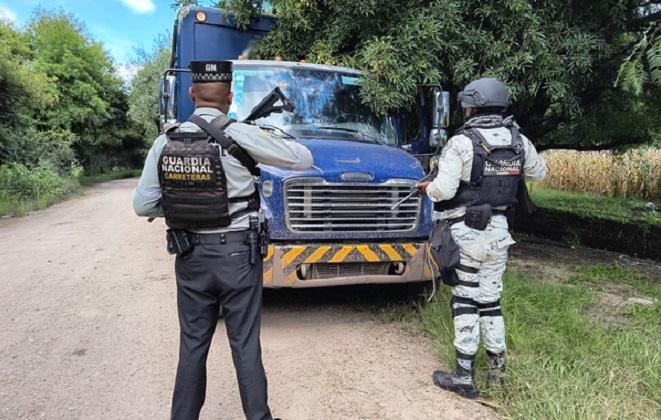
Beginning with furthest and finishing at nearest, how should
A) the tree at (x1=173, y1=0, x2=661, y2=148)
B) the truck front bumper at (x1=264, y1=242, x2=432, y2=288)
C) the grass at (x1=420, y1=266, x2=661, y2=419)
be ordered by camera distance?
the tree at (x1=173, y1=0, x2=661, y2=148) < the truck front bumper at (x1=264, y1=242, x2=432, y2=288) < the grass at (x1=420, y1=266, x2=661, y2=419)

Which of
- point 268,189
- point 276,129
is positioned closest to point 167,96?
point 276,129

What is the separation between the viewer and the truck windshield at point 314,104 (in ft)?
17.7

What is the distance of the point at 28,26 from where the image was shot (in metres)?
27.0

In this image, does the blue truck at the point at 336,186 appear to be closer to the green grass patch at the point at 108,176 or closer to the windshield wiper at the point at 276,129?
the windshield wiper at the point at 276,129

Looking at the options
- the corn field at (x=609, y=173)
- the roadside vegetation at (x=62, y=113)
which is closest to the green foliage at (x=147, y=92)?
the roadside vegetation at (x=62, y=113)

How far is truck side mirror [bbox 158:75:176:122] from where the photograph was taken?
5609 millimetres

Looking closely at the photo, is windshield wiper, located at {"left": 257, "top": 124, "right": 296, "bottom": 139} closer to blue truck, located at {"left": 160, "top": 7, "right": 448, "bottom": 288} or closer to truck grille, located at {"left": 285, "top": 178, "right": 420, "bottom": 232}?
A: blue truck, located at {"left": 160, "top": 7, "right": 448, "bottom": 288}

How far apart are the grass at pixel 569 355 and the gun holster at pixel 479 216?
1047mm

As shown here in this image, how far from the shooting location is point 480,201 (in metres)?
3.52

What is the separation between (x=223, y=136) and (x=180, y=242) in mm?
606

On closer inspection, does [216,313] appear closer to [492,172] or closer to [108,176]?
[492,172]

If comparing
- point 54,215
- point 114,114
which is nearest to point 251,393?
point 54,215

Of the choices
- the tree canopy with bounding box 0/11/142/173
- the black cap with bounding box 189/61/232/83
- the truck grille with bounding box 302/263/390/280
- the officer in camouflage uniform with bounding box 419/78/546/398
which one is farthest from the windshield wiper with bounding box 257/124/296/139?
the tree canopy with bounding box 0/11/142/173

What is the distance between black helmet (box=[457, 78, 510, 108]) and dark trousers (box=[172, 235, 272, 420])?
1782mm
